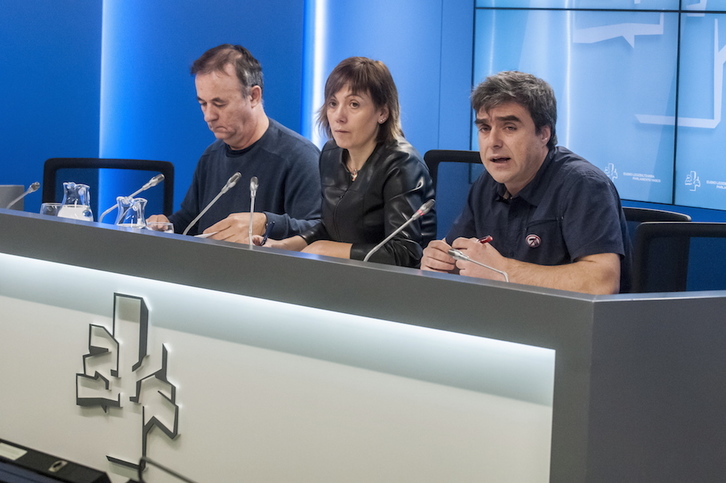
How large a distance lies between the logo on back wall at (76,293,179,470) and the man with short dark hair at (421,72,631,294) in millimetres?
639

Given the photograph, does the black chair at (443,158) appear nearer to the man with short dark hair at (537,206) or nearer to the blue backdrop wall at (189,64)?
the man with short dark hair at (537,206)

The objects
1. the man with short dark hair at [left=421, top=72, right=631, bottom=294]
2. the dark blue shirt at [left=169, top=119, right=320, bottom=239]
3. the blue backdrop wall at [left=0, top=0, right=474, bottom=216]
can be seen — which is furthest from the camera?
the blue backdrop wall at [left=0, top=0, right=474, bottom=216]

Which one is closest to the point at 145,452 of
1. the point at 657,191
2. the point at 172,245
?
the point at 172,245

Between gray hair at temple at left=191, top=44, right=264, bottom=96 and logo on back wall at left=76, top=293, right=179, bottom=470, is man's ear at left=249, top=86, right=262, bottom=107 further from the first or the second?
logo on back wall at left=76, top=293, right=179, bottom=470

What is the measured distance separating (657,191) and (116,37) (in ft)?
9.25

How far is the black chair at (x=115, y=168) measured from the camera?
298 cm

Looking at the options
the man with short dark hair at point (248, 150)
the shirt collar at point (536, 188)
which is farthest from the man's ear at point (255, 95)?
the shirt collar at point (536, 188)

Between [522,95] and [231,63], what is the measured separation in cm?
102

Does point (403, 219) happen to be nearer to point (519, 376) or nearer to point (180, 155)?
point (519, 376)

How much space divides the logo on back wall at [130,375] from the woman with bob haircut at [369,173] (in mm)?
799

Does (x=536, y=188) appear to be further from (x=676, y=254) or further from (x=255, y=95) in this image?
(x=255, y=95)

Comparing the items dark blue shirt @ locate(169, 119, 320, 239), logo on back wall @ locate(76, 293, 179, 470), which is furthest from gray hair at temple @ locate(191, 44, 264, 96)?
logo on back wall @ locate(76, 293, 179, 470)

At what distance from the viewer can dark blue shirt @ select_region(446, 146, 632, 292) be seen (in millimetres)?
1896

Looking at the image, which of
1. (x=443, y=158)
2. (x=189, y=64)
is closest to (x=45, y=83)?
(x=189, y=64)
